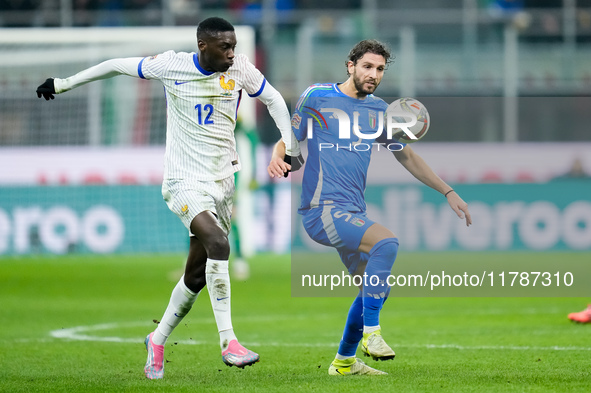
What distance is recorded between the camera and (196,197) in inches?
238

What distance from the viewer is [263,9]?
66.7 feet

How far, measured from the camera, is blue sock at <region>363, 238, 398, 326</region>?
5.65 m

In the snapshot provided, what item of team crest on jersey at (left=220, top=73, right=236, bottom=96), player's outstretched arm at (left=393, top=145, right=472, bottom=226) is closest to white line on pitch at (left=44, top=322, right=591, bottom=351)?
player's outstretched arm at (left=393, top=145, right=472, bottom=226)

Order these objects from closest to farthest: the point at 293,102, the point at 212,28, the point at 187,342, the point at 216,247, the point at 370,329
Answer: the point at 370,329 → the point at 216,247 → the point at 212,28 → the point at 187,342 → the point at 293,102

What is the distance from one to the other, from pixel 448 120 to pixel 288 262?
422 centimetres

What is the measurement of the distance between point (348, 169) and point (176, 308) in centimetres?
144

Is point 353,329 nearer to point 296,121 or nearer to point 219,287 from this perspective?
point 219,287

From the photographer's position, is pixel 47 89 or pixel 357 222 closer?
pixel 357 222

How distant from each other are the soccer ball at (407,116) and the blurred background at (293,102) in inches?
359

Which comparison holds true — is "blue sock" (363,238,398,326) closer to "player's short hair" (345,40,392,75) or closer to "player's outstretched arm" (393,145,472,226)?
"player's outstretched arm" (393,145,472,226)

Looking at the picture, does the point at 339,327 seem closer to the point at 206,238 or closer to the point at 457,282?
the point at 206,238

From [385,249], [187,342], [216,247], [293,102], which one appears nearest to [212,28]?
[216,247]

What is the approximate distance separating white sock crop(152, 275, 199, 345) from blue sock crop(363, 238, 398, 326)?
47.2 inches

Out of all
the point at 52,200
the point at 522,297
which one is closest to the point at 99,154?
the point at 52,200
